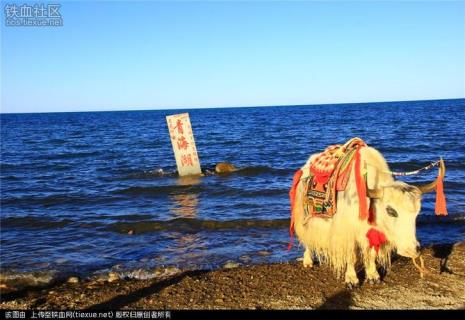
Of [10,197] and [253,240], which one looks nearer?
[253,240]

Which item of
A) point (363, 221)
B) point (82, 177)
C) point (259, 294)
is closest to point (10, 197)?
point (82, 177)

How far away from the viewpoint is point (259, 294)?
427 cm

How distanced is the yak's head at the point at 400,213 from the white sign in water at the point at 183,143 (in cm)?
898

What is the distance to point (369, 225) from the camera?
159 inches

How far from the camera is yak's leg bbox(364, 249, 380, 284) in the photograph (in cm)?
440

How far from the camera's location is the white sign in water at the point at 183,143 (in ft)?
41.4

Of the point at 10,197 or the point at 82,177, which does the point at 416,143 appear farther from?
the point at 10,197

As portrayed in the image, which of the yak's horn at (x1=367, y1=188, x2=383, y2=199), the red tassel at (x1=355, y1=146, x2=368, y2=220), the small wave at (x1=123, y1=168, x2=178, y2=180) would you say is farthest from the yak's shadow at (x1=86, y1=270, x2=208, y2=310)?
the small wave at (x1=123, y1=168, x2=178, y2=180)

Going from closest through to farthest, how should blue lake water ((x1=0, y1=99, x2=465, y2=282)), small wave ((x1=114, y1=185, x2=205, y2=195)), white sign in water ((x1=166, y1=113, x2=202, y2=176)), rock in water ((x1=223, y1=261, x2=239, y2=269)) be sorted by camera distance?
rock in water ((x1=223, y1=261, x2=239, y2=269)) → blue lake water ((x1=0, y1=99, x2=465, y2=282)) → small wave ((x1=114, y1=185, x2=205, y2=195)) → white sign in water ((x1=166, y1=113, x2=202, y2=176))

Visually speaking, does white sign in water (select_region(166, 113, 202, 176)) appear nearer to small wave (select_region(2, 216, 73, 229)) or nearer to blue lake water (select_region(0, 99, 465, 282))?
blue lake water (select_region(0, 99, 465, 282))

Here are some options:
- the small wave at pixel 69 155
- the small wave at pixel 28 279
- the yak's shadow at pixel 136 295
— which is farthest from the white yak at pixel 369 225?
the small wave at pixel 69 155

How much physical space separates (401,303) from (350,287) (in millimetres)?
505

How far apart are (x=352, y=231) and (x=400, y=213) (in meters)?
0.51

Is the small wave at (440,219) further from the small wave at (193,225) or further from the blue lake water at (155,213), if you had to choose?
the small wave at (193,225)
